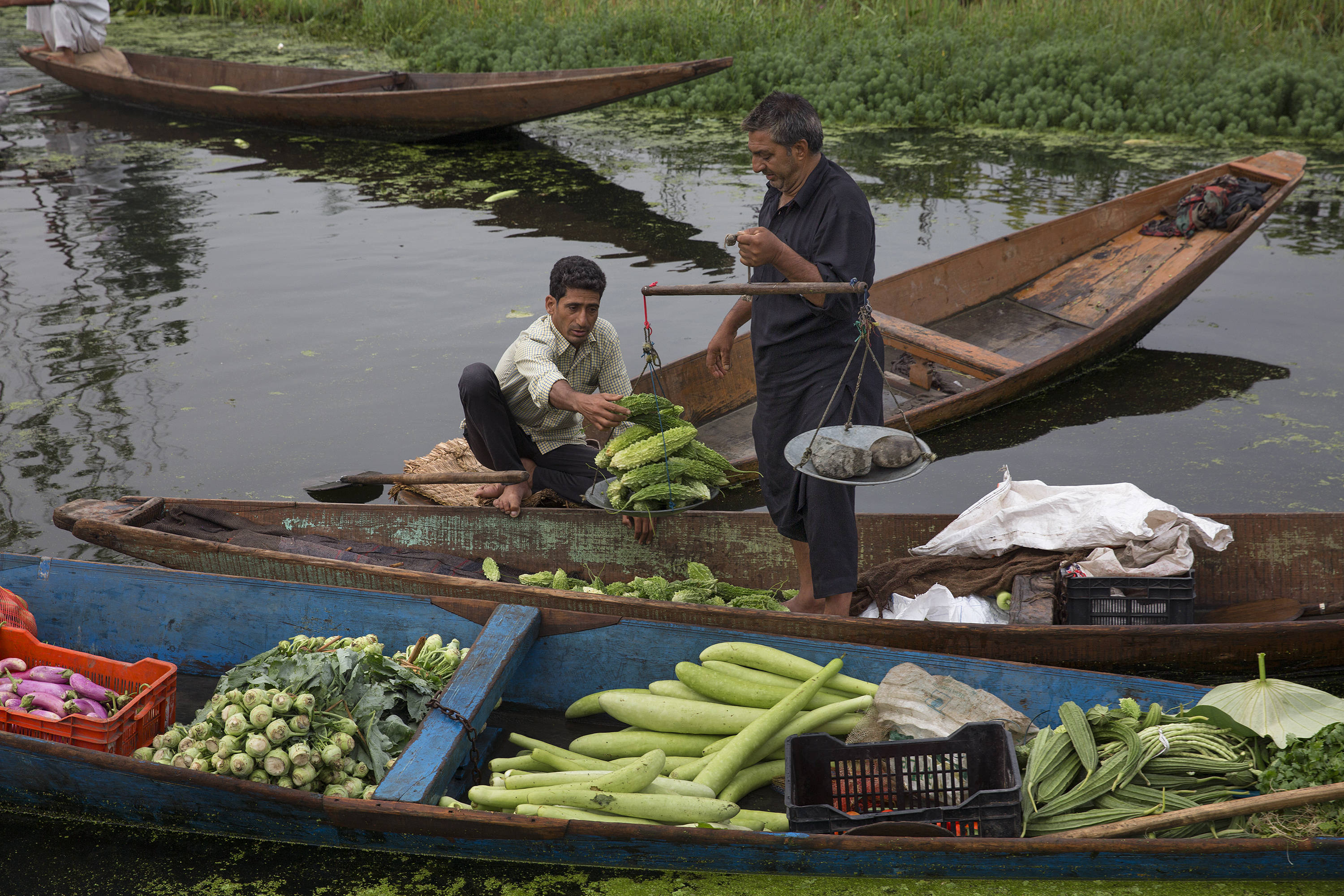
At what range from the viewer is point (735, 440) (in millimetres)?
5152

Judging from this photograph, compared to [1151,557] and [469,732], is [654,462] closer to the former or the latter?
[469,732]

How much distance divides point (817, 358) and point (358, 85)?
32.1ft

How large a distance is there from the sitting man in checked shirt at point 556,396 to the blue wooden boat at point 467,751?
798mm

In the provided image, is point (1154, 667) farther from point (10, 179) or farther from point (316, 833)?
point (10, 179)

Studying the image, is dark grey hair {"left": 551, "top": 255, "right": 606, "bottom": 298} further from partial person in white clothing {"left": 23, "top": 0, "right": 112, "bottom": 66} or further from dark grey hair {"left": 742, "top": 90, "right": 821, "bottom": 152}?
partial person in white clothing {"left": 23, "top": 0, "right": 112, "bottom": 66}

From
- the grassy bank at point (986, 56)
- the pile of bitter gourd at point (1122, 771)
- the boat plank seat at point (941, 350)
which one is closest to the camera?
the pile of bitter gourd at point (1122, 771)

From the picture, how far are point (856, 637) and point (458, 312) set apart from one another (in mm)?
5076

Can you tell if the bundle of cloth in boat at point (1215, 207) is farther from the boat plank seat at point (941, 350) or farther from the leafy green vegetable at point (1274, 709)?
the leafy green vegetable at point (1274, 709)

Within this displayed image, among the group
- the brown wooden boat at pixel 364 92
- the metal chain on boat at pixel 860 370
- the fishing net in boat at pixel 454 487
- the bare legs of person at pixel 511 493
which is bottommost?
the fishing net in boat at pixel 454 487

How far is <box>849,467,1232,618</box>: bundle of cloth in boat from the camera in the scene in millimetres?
3510

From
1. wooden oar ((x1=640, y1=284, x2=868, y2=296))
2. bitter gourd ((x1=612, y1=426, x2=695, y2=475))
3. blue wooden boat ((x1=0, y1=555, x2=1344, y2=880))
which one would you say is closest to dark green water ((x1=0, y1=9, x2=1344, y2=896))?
blue wooden boat ((x1=0, y1=555, x2=1344, y2=880))

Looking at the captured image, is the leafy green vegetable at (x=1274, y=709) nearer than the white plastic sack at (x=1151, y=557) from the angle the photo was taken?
Yes

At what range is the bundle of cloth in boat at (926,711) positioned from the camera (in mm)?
2670

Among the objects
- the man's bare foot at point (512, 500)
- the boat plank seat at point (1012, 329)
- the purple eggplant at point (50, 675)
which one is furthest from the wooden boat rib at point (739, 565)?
the boat plank seat at point (1012, 329)
